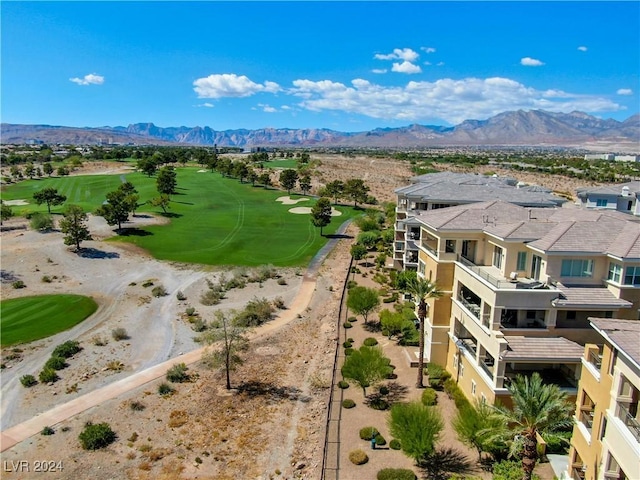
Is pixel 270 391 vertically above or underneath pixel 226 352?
underneath

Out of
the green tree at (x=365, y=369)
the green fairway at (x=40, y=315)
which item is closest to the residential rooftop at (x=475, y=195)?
the green tree at (x=365, y=369)

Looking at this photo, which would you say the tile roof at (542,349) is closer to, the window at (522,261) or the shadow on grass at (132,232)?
the window at (522,261)

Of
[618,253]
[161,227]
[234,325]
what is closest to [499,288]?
[618,253]

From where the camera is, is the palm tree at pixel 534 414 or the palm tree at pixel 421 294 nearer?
the palm tree at pixel 534 414

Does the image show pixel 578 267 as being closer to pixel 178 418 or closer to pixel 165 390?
pixel 178 418

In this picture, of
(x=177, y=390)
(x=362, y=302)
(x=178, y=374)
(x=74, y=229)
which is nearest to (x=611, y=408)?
(x=177, y=390)

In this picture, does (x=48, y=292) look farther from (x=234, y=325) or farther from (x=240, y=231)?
(x=240, y=231)
